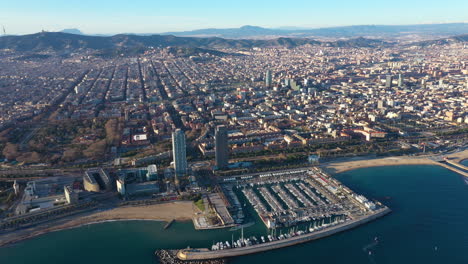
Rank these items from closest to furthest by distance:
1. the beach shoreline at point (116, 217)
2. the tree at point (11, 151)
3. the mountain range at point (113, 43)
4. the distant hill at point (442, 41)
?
the beach shoreline at point (116, 217) → the tree at point (11, 151) → the mountain range at point (113, 43) → the distant hill at point (442, 41)

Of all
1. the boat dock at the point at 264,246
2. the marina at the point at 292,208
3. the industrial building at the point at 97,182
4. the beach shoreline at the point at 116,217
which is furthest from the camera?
the industrial building at the point at 97,182

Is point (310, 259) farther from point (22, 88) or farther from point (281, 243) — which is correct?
point (22, 88)

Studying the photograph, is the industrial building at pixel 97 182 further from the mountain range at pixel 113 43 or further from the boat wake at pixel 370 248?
the mountain range at pixel 113 43

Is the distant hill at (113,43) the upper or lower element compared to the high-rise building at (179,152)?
upper

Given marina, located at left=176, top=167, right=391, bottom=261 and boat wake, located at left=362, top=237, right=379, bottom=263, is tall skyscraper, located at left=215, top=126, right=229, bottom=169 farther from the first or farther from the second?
boat wake, located at left=362, top=237, right=379, bottom=263

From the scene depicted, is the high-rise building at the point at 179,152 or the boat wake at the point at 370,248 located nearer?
the boat wake at the point at 370,248

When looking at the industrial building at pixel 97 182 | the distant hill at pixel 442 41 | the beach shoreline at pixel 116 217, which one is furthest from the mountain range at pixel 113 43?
the beach shoreline at pixel 116 217

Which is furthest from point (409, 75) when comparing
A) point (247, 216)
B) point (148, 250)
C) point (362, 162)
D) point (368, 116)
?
point (148, 250)
